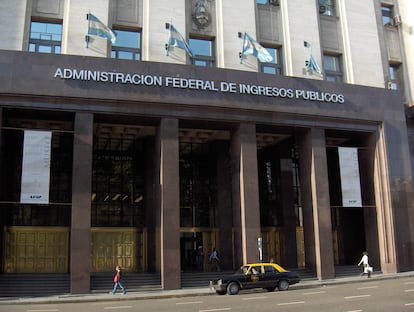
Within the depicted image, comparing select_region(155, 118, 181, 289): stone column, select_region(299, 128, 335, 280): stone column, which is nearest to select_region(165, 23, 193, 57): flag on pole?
select_region(155, 118, 181, 289): stone column

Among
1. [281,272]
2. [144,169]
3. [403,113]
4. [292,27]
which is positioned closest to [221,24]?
[292,27]

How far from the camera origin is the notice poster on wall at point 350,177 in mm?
32438

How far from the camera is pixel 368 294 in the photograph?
20422mm

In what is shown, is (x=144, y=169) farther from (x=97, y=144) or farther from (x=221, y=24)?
(x=221, y=24)

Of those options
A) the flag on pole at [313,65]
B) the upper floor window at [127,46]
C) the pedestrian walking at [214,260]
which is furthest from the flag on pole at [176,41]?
the pedestrian walking at [214,260]

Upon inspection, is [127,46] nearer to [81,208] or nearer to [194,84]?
[194,84]

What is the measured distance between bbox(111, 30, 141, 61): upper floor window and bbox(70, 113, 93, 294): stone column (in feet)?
17.1

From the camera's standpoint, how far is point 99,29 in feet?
92.6

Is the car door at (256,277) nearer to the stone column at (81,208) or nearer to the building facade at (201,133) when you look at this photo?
the building facade at (201,133)

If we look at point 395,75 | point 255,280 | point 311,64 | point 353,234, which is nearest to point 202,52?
point 311,64

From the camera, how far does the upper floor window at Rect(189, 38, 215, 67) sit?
32062mm

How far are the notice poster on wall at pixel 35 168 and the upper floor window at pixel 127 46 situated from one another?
7074 mm

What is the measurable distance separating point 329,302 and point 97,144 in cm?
2301

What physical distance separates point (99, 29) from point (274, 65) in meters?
12.4
